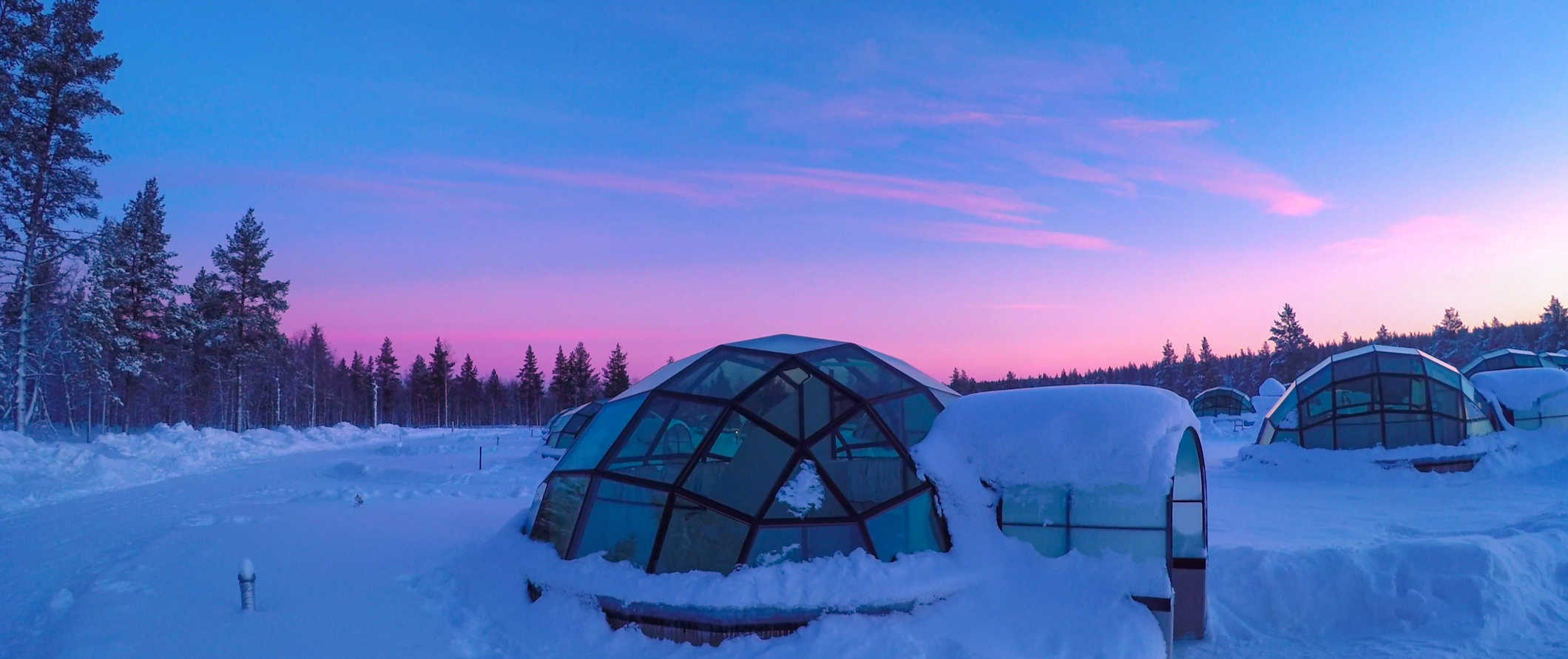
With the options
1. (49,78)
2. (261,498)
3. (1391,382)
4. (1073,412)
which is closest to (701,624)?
(1073,412)

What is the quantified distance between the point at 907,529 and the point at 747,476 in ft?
5.29

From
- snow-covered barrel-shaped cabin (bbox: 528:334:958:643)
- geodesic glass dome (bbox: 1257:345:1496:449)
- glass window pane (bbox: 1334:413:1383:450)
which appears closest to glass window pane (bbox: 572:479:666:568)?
snow-covered barrel-shaped cabin (bbox: 528:334:958:643)

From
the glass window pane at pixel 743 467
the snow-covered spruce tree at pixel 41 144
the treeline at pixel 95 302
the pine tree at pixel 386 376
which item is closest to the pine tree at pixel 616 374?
the treeline at pixel 95 302

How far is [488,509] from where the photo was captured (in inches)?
542

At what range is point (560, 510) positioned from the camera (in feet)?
26.6

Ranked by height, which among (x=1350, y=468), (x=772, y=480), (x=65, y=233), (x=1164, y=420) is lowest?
(x=1350, y=468)

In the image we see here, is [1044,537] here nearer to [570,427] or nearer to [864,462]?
[864,462]

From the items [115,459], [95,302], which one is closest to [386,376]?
[95,302]

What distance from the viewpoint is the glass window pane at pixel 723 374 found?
317 inches

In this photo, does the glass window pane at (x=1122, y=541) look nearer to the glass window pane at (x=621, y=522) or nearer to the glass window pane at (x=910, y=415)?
the glass window pane at (x=910, y=415)

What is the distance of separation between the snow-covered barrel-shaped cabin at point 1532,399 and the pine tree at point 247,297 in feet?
175

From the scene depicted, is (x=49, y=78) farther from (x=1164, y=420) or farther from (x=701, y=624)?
(x=1164, y=420)

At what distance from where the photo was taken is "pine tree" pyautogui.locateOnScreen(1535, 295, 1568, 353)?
206 ft

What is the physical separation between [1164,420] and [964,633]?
293cm
